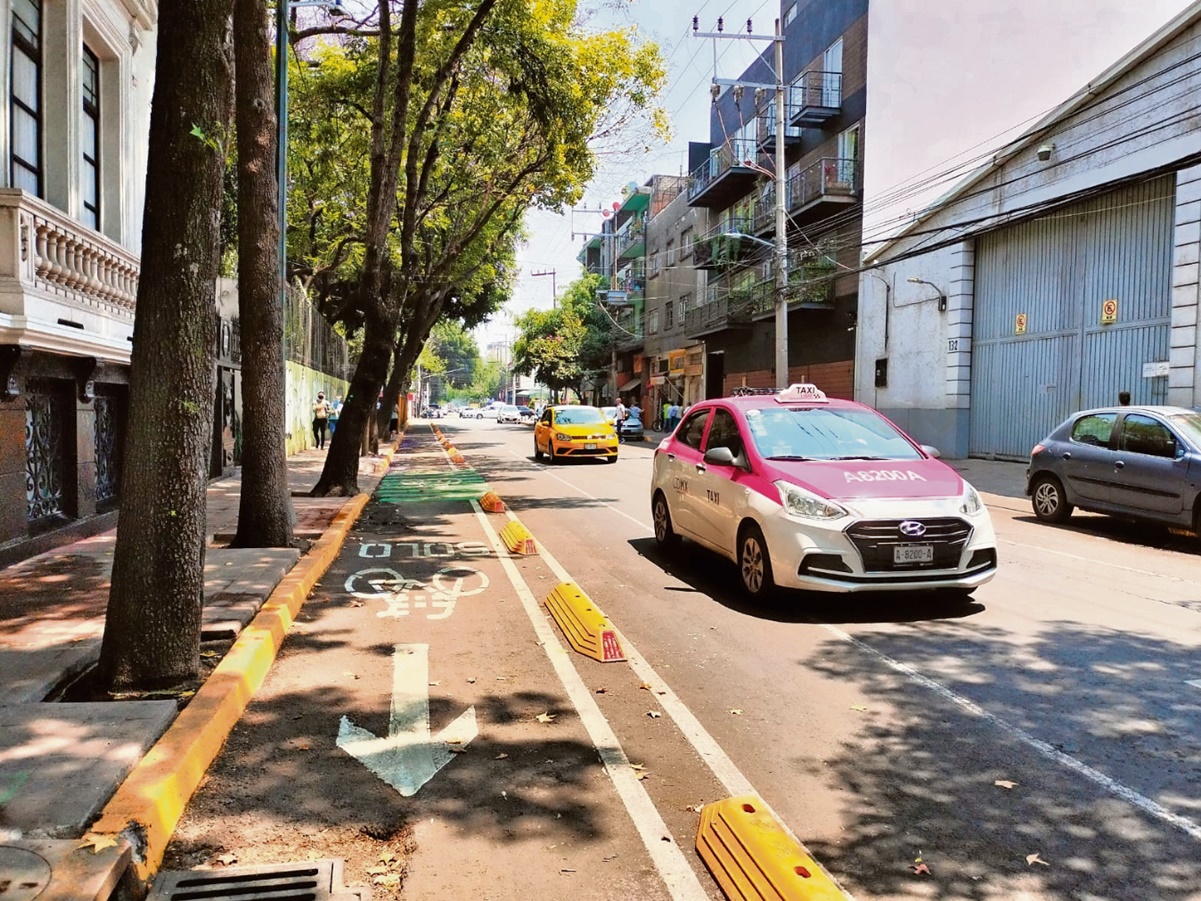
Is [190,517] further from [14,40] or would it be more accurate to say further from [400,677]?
[14,40]

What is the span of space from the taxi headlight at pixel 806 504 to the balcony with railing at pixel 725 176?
26636mm

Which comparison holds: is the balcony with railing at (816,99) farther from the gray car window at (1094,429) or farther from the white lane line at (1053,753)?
the white lane line at (1053,753)

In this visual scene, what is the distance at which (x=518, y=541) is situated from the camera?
9672mm

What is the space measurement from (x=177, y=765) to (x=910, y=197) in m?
25.3

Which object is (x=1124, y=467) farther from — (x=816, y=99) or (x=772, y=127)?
(x=772, y=127)

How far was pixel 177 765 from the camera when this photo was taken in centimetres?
369

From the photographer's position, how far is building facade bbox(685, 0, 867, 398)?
27.6 metres

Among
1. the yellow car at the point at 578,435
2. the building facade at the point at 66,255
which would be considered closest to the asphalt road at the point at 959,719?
the building facade at the point at 66,255

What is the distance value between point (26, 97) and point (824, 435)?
8.25 m

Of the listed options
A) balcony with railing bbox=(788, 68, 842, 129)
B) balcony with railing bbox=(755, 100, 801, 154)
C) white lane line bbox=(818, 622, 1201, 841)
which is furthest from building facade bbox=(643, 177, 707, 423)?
white lane line bbox=(818, 622, 1201, 841)

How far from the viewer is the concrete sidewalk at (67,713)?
114 inches

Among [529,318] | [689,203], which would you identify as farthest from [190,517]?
[529,318]

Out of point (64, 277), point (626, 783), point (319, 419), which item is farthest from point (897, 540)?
point (319, 419)

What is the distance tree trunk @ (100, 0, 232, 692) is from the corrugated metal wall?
1718cm
